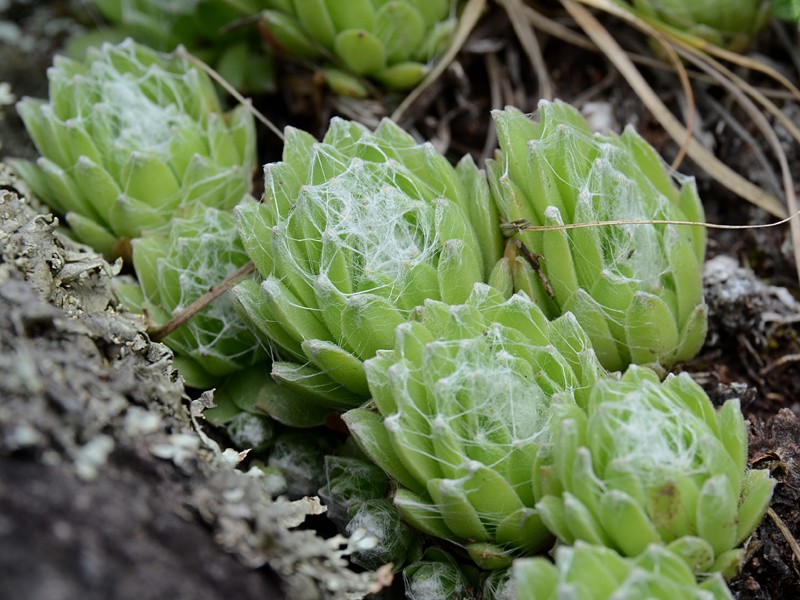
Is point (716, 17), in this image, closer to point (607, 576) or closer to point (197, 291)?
point (197, 291)

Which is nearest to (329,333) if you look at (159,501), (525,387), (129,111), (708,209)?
(525,387)

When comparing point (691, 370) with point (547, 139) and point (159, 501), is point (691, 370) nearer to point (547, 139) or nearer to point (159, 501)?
point (547, 139)

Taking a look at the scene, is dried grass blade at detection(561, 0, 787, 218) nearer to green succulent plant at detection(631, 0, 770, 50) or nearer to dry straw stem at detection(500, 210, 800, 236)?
green succulent plant at detection(631, 0, 770, 50)

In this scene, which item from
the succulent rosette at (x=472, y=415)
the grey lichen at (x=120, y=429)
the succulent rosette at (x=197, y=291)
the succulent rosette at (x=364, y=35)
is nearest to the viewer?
the grey lichen at (x=120, y=429)

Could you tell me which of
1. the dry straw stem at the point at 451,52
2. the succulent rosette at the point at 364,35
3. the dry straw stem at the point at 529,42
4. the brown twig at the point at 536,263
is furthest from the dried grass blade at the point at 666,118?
the brown twig at the point at 536,263

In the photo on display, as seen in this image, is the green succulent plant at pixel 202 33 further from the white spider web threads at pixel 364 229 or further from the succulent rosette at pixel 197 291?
the white spider web threads at pixel 364 229

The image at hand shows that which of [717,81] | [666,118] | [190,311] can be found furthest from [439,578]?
[717,81]
